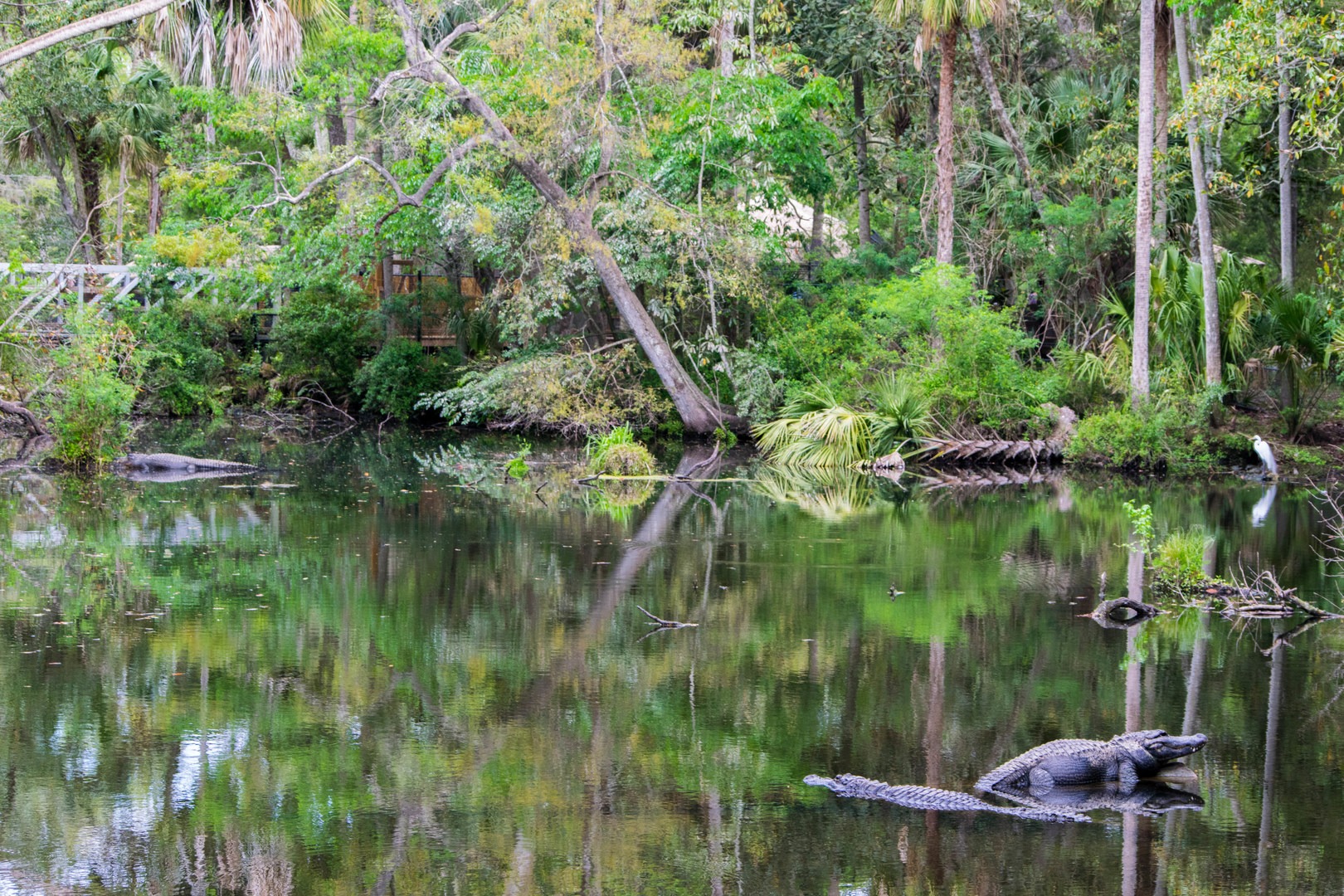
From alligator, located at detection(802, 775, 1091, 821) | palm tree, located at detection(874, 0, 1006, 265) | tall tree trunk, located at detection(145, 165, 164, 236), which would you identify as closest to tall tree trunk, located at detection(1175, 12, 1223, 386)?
palm tree, located at detection(874, 0, 1006, 265)

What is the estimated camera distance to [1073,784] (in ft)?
20.8

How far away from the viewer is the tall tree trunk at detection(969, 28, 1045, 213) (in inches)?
1084

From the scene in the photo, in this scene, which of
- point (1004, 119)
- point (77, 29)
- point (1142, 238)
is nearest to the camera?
point (77, 29)

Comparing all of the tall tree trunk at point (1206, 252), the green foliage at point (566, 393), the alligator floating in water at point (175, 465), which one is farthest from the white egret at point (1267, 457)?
the alligator floating in water at point (175, 465)

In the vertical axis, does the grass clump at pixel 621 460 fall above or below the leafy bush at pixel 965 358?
below

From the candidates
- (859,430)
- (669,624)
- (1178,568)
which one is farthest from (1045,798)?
(859,430)

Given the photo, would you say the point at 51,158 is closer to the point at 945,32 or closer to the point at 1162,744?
the point at 945,32

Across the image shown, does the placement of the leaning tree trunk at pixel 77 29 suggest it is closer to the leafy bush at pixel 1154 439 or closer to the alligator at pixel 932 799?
the alligator at pixel 932 799

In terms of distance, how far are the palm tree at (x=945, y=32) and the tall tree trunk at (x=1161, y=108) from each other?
8.94 feet

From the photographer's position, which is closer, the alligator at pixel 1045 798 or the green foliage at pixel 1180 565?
the alligator at pixel 1045 798

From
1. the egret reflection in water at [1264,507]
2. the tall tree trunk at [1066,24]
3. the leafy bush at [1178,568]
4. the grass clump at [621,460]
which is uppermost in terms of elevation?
the tall tree trunk at [1066,24]

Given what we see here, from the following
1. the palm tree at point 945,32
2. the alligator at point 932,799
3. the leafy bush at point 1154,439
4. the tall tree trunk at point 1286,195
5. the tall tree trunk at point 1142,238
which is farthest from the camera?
the palm tree at point 945,32

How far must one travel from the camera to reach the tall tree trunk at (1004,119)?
90.3ft

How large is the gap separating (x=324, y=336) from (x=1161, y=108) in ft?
55.4
